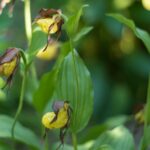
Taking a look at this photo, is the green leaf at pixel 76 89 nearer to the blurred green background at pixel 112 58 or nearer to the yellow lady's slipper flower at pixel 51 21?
the yellow lady's slipper flower at pixel 51 21

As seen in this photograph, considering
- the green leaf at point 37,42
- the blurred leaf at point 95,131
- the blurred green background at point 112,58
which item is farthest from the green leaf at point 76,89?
the blurred green background at point 112,58

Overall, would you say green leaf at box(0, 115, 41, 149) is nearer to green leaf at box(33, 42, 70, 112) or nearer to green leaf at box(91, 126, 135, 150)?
green leaf at box(33, 42, 70, 112)

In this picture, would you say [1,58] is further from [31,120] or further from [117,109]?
[117,109]

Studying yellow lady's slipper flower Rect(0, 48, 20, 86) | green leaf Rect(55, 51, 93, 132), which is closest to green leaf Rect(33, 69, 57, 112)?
green leaf Rect(55, 51, 93, 132)

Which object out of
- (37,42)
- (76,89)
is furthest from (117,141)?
(37,42)

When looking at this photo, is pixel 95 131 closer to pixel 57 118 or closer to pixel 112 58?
pixel 57 118

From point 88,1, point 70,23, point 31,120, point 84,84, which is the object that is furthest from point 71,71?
point 88,1
